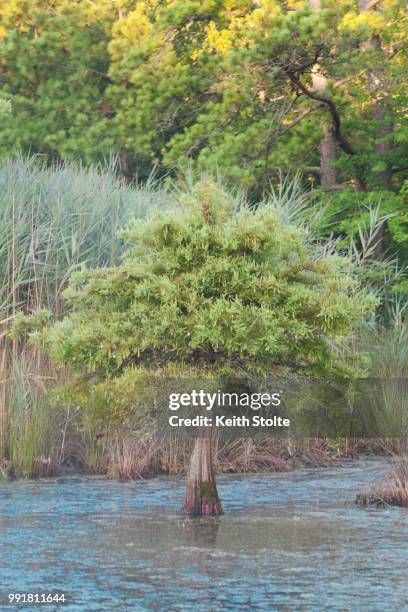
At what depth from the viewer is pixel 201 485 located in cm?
1027

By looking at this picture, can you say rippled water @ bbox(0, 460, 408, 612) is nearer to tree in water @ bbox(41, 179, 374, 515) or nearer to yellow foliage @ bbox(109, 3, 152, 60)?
tree in water @ bbox(41, 179, 374, 515)

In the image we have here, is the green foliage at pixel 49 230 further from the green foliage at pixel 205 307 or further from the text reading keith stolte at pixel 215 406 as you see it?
the green foliage at pixel 205 307

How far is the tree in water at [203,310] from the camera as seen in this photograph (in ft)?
31.6

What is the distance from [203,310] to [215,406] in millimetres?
904

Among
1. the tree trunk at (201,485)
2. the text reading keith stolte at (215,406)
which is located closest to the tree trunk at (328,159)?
the text reading keith stolte at (215,406)

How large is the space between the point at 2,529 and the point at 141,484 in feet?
9.12

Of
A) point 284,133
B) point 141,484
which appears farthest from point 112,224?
point 284,133

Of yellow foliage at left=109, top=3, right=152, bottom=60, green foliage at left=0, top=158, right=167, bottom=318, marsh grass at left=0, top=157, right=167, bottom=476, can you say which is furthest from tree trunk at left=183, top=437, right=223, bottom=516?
yellow foliage at left=109, top=3, right=152, bottom=60

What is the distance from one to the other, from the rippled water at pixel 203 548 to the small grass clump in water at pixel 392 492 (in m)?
0.19

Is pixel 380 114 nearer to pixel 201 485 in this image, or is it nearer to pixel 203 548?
pixel 201 485

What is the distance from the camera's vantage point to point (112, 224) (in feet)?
48.1

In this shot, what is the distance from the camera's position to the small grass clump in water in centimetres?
1102

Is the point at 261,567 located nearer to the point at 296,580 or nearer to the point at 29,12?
the point at 296,580

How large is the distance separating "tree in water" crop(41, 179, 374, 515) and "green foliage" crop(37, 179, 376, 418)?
0.03 feet
